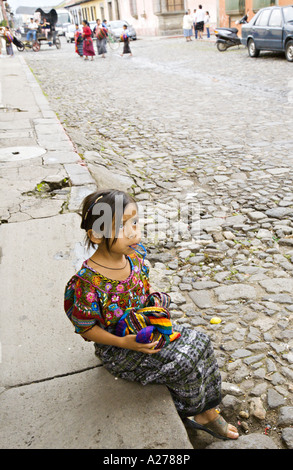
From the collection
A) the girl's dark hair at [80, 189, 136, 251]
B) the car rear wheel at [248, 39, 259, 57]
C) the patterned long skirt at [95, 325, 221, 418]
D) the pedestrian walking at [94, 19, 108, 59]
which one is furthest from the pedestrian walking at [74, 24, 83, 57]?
the patterned long skirt at [95, 325, 221, 418]

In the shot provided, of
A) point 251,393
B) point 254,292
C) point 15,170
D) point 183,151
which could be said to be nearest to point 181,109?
point 183,151

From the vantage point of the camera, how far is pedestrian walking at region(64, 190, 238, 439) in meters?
1.86

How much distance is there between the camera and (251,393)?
7.50 feet

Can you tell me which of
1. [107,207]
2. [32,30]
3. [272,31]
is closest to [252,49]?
[272,31]

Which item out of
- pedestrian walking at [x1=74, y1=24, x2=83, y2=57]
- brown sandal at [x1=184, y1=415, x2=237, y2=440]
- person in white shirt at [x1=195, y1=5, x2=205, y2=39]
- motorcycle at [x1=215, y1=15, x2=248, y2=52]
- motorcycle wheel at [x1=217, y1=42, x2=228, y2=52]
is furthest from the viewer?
person in white shirt at [x1=195, y1=5, x2=205, y2=39]

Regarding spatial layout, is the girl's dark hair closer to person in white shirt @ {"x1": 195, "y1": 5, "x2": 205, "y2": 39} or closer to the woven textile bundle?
the woven textile bundle

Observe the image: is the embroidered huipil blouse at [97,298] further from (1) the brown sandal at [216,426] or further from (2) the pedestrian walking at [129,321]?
(1) the brown sandal at [216,426]

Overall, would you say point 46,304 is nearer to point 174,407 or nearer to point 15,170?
point 174,407

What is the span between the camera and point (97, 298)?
188 cm

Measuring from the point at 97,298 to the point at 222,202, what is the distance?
306 centimetres

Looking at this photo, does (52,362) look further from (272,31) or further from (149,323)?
(272,31)

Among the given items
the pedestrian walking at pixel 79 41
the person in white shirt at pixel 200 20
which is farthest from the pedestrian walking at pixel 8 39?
the person in white shirt at pixel 200 20

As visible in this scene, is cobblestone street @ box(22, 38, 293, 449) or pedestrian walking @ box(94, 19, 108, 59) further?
pedestrian walking @ box(94, 19, 108, 59)

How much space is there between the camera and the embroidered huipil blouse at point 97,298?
1.85 metres
